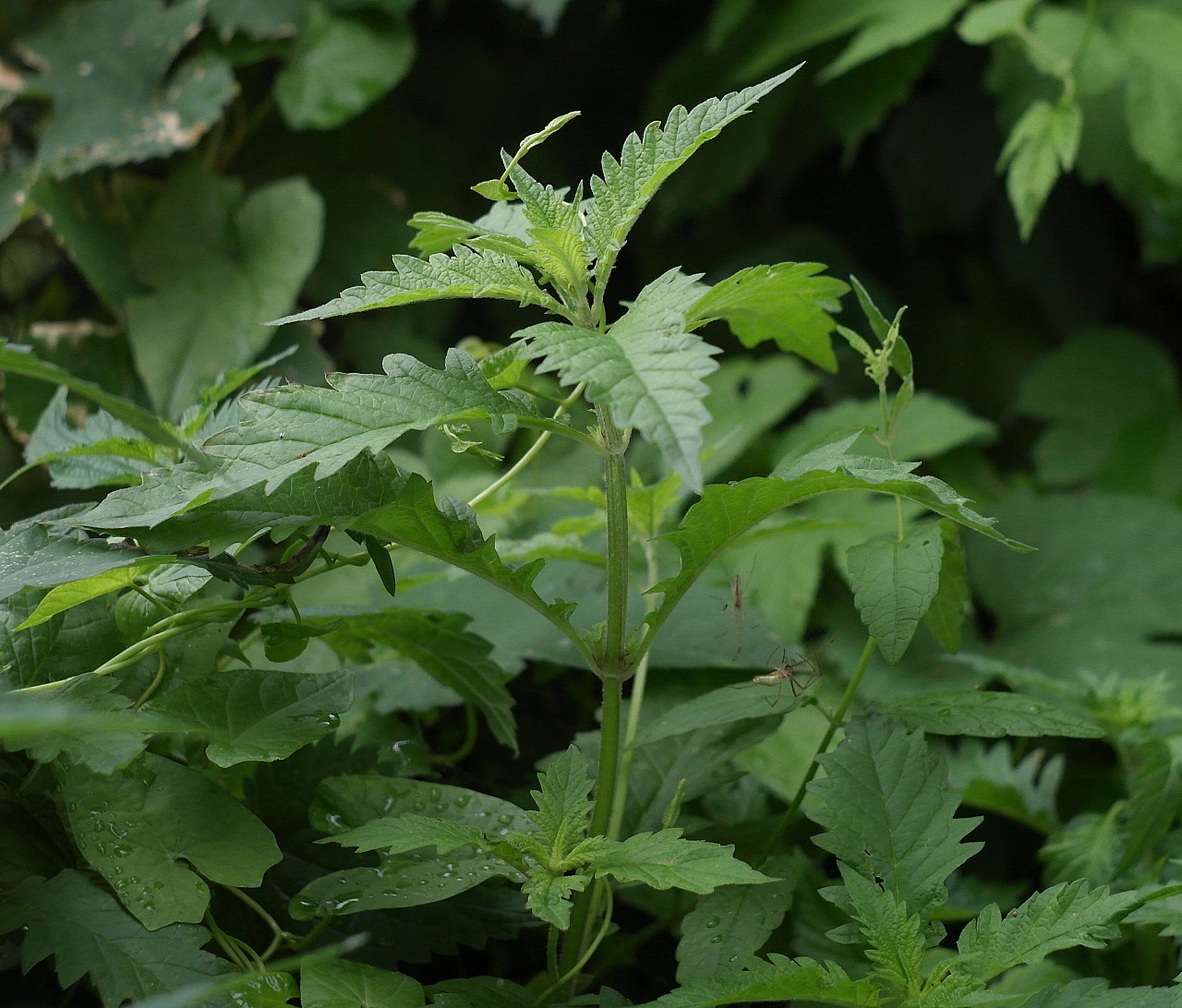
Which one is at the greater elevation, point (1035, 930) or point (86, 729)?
point (86, 729)

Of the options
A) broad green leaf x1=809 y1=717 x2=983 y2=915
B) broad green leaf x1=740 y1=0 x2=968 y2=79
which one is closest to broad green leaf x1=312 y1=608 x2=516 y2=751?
broad green leaf x1=809 y1=717 x2=983 y2=915

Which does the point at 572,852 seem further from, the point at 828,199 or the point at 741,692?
the point at 828,199

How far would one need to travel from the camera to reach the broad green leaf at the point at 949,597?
619mm

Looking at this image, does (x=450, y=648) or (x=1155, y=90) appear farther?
(x=1155, y=90)

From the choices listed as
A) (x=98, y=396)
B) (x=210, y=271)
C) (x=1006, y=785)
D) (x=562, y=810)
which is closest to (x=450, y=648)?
(x=562, y=810)

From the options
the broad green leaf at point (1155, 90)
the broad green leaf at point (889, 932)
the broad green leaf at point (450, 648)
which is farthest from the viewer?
the broad green leaf at point (1155, 90)

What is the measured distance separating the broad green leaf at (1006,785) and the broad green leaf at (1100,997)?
0.32 m

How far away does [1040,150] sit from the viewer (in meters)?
1.19

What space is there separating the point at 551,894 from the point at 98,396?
Answer: 1.09ft

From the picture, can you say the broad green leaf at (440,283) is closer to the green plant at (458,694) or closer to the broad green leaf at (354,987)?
the green plant at (458,694)

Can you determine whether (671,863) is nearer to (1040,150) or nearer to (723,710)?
(723,710)

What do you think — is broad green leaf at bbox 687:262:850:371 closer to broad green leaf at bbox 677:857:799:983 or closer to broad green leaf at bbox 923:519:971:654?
broad green leaf at bbox 923:519:971:654

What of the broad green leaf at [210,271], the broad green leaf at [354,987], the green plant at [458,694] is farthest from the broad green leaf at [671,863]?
the broad green leaf at [210,271]

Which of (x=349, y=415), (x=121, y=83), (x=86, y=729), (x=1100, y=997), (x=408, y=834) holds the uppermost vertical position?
(x=121, y=83)
